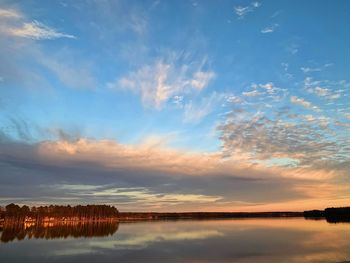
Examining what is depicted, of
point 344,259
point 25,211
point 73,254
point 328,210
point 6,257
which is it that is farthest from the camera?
point 328,210

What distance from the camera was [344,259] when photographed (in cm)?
3173

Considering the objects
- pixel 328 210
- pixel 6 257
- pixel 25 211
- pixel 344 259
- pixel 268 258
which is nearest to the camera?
pixel 344 259

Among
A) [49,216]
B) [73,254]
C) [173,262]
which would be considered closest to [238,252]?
[173,262]

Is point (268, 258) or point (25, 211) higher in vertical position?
point (25, 211)

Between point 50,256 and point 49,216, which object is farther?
point 49,216

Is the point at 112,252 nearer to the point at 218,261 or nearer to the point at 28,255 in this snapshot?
the point at 28,255

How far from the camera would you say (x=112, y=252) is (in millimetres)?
41688

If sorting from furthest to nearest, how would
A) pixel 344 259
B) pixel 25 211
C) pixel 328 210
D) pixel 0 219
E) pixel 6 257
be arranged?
1. pixel 328 210
2. pixel 25 211
3. pixel 0 219
4. pixel 6 257
5. pixel 344 259

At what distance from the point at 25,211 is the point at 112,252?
485 feet

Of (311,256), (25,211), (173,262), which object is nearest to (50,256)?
(173,262)

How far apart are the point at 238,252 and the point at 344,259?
11.5m

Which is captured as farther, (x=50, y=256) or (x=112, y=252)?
(x=112, y=252)

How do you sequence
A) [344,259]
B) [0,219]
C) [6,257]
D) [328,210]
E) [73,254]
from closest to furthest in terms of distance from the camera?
[344,259], [6,257], [73,254], [0,219], [328,210]

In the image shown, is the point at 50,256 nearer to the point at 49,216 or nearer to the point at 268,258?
the point at 268,258
